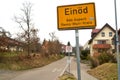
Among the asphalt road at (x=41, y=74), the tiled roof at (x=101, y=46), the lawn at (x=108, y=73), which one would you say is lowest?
the asphalt road at (x=41, y=74)

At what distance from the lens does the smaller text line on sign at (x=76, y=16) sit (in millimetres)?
6238

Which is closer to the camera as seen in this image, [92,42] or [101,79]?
[101,79]

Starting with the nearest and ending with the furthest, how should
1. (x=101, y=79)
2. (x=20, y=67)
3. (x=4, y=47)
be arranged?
(x=101, y=79), (x=20, y=67), (x=4, y=47)

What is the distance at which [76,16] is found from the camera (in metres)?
6.33

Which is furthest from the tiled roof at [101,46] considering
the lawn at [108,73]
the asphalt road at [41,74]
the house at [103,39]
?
the lawn at [108,73]

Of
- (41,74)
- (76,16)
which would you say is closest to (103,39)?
(41,74)

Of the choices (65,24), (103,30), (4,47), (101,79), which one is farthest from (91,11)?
(103,30)

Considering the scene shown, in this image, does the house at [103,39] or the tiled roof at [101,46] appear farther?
the tiled roof at [101,46]

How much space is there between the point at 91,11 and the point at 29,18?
5063cm

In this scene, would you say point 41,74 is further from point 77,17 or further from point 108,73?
point 77,17

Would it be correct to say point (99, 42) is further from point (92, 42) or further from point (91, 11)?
point (91, 11)

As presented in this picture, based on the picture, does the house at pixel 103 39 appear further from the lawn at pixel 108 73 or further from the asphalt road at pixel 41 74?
the lawn at pixel 108 73

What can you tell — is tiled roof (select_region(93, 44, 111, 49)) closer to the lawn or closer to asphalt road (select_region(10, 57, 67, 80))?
asphalt road (select_region(10, 57, 67, 80))

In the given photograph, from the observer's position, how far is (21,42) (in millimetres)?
56562
